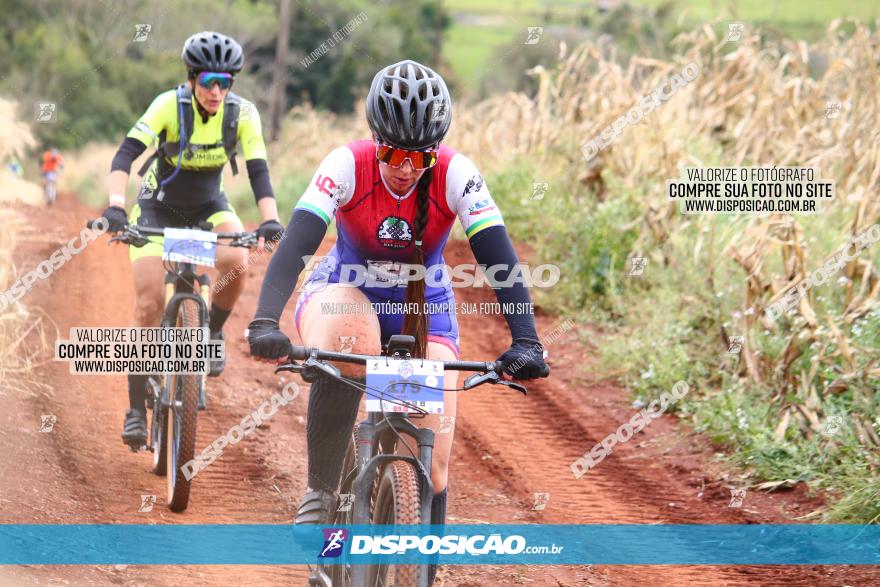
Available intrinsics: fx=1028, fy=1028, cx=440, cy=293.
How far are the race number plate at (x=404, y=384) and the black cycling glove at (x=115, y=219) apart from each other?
9.56 ft

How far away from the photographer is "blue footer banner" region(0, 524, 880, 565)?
5434 millimetres

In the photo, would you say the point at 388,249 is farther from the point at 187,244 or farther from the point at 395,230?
the point at 187,244

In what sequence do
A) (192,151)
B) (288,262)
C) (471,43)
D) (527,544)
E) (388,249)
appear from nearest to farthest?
1. (288,262)
2. (388,249)
3. (527,544)
4. (192,151)
5. (471,43)

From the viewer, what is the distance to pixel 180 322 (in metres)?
6.37

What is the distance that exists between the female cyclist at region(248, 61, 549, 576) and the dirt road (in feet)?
4.83

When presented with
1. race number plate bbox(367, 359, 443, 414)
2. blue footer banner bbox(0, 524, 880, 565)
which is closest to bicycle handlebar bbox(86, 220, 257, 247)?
blue footer banner bbox(0, 524, 880, 565)

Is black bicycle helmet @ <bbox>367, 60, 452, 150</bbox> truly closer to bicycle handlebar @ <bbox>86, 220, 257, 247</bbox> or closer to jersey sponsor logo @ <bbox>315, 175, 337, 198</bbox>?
jersey sponsor logo @ <bbox>315, 175, 337, 198</bbox>

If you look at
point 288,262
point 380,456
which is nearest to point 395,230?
point 288,262

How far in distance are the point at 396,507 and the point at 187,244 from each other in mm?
3216

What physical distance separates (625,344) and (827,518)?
3.47m

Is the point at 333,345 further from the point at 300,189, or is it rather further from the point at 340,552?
the point at 300,189

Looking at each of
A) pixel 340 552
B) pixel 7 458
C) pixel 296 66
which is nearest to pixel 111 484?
pixel 7 458

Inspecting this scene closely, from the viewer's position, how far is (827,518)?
20.5 feet

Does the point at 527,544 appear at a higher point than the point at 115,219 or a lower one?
lower
